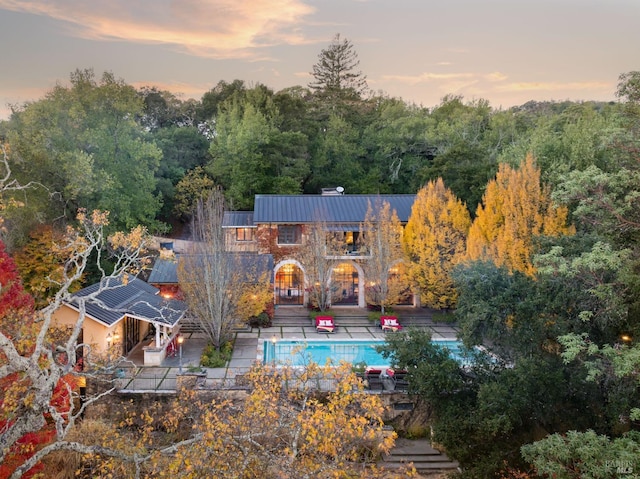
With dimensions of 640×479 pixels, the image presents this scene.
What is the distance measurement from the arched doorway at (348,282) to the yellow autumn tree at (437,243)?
459 centimetres

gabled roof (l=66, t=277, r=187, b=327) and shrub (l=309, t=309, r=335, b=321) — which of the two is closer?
gabled roof (l=66, t=277, r=187, b=327)

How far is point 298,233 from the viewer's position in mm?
28812

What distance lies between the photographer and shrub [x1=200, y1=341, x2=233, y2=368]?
18.5 meters

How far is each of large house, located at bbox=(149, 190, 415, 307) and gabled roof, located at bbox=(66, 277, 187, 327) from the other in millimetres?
6764

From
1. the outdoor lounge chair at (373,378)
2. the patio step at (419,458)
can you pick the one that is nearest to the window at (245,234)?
the outdoor lounge chair at (373,378)

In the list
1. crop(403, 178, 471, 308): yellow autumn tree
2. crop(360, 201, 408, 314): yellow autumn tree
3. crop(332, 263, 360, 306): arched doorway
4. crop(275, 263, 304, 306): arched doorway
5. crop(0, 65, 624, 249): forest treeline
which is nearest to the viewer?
crop(0, 65, 624, 249): forest treeline

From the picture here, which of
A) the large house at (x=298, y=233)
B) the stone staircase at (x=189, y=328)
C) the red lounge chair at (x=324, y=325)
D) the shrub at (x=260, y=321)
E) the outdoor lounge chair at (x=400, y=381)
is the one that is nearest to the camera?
the outdoor lounge chair at (x=400, y=381)

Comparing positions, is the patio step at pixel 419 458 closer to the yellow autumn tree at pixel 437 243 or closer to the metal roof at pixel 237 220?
the yellow autumn tree at pixel 437 243

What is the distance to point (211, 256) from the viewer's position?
20.2m

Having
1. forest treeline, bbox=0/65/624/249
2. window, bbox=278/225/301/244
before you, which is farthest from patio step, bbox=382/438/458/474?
window, bbox=278/225/301/244

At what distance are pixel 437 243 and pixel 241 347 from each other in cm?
1257

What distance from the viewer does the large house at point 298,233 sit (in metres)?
28.3

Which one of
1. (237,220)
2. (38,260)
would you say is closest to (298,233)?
(237,220)

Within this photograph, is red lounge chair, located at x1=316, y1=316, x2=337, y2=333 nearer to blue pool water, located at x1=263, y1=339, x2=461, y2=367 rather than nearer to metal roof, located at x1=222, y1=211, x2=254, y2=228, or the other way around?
blue pool water, located at x1=263, y1=339, x2=461, y2=367
